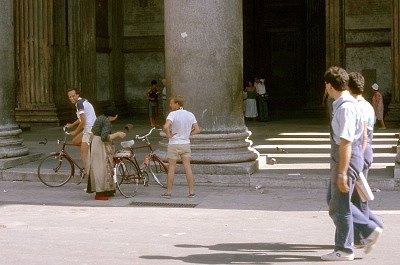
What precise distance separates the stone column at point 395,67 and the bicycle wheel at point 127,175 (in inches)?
489

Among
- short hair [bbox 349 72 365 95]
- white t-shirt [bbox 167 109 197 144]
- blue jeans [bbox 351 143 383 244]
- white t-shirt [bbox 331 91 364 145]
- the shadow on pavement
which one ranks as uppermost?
short hair [bbox 349 72 365 95]

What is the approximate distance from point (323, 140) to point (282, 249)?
1103 centimetres

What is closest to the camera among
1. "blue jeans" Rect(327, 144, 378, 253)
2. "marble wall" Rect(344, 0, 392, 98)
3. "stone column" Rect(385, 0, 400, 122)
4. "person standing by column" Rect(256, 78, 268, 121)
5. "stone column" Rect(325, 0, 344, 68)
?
"blue jeans" Rect(327, 144, 378, 253)

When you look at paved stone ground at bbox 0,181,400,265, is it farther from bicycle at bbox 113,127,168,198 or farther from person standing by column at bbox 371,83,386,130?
person standing by column at bbox 371,83,386,130

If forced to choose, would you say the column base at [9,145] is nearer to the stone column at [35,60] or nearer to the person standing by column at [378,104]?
the stone column at [35,60]

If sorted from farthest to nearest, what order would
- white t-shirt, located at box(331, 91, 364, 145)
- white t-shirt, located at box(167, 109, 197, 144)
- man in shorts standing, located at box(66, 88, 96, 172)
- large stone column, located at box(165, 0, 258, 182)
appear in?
large stone column, located at box(165, 0, 258, 182), man in shorts standing, located at box(66, 88, 96, 172), white t-shirt, located at box(167, 109, 197, 144), white t-shirt, located at box(331, 91, 364, 145)

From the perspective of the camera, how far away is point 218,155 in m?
14.6

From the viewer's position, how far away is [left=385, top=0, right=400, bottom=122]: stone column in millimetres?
23594

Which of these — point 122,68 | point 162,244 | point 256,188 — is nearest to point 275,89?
point 122,68

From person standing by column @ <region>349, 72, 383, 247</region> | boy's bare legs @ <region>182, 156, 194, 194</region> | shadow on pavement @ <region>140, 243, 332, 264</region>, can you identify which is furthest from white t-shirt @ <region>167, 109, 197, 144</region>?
person standing by column @ <region>349, 72, 383, 247</region>

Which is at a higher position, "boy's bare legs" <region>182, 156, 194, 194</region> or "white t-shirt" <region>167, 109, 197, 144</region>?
"white t-shirt" <region>167, 109, 197, 144</region>

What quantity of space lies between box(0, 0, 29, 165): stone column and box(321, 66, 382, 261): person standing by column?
367 inches

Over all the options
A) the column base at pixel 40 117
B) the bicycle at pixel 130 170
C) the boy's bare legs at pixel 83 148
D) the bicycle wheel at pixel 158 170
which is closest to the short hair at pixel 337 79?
the bicycle at pixel 130 170

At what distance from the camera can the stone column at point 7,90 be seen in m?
16.2
